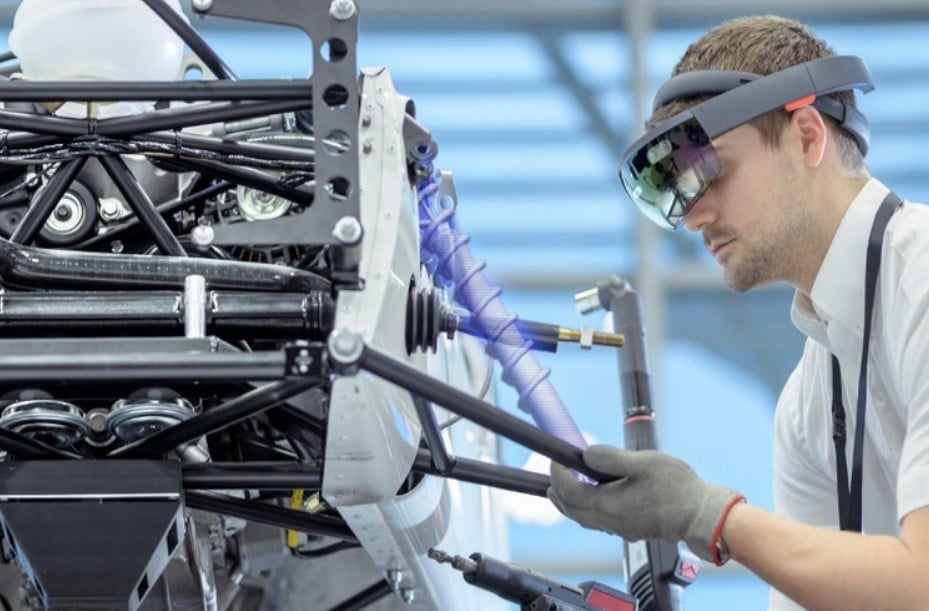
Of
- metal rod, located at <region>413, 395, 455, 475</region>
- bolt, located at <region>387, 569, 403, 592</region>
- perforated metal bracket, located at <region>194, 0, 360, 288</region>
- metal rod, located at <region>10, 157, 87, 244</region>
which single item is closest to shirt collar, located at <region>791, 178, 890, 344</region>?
metal rod, located at <region>413, 395, 455, 475</region>

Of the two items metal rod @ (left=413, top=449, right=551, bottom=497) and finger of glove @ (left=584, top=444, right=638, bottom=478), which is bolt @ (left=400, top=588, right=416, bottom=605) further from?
finger of glove @ (left=584, top=444, right=638, bottom=478)

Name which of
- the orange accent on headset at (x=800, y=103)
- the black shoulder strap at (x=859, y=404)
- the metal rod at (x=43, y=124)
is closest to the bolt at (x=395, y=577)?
the black shoulder strap at (x=859, y=404)

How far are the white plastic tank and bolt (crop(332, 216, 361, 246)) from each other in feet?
1.81

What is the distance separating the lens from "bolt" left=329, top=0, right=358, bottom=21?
6.49ft

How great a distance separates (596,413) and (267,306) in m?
6.26

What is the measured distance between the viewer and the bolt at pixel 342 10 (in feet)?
6.49

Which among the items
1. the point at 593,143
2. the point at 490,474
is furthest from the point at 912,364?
the point at 593,143

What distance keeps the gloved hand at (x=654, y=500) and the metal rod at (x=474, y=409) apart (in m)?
0.03

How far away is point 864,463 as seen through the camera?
8.32 ft

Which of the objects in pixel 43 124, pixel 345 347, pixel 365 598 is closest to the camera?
pixel 345 347

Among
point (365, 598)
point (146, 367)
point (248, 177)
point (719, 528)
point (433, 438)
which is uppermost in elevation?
point (248, 177)

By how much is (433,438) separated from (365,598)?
74 centimetres

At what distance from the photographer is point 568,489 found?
2.23 metres

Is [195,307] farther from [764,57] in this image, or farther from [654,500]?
[764,57]
